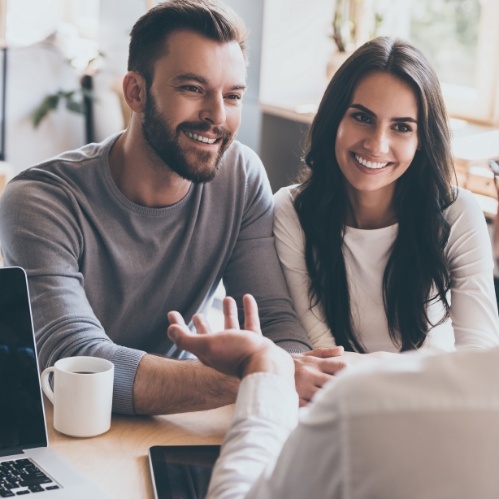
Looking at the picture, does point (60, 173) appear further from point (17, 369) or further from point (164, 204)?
point (17, 369)

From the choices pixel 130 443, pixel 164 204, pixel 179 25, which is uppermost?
pixel 179 25

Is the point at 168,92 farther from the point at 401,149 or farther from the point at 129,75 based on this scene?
the point at 401,149

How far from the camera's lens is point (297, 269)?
190cm

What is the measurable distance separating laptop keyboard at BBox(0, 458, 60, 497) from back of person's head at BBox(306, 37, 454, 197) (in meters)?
1.04

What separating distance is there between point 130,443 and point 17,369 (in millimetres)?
200

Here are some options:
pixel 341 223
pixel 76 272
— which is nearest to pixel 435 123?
pixel 341 223

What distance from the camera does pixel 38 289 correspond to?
1.55 metres

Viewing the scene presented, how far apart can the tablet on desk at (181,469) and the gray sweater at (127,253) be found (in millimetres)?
219

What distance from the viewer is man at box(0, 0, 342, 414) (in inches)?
65.7

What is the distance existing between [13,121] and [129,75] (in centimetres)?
345

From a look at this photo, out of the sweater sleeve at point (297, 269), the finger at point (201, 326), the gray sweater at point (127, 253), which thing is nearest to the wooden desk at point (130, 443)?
the gray sweater at point (127, 253)

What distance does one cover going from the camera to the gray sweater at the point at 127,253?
1.54 meters

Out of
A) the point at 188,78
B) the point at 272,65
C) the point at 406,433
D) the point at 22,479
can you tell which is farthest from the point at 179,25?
the point at 272,65

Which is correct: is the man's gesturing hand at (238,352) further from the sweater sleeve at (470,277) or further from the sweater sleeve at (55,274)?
the sweater sleeve at (470,277)
